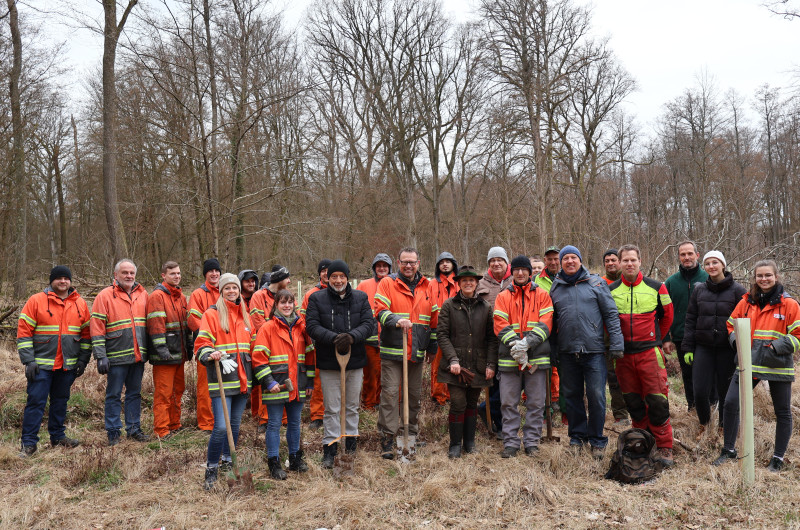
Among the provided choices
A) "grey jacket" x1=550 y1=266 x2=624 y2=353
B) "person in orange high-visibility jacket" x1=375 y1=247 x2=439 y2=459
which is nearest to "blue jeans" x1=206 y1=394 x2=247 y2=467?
"person in orange high-visibility jacket" x1=375 y1=247 x2=439 y2=459

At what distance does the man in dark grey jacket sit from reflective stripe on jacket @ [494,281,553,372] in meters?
0.18

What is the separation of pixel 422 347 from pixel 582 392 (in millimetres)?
1775

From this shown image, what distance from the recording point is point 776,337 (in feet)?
16.3

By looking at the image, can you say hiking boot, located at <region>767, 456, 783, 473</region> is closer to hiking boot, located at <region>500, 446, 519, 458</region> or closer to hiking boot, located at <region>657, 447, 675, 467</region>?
hiking boot, located at <region>657, 447, 675, 467</region>

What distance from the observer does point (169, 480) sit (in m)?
5.09

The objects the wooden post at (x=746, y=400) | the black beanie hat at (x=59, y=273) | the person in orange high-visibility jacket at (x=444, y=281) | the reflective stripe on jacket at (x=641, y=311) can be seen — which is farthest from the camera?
the person in orange high-visibility jacket at (x=444, y=281)

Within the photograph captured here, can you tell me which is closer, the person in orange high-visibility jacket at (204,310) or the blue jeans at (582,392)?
the blue jeans at (582,392)

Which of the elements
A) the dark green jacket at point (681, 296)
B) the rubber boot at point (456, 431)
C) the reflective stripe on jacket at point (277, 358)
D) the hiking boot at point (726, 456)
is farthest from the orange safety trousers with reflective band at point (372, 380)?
the hiking boot at point (726, 456)

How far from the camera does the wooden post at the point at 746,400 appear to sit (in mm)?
4727

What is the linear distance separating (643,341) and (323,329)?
3.28 m

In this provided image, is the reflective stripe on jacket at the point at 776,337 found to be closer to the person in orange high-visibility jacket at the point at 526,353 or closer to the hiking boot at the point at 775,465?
the hiking boot at the point at 775,465

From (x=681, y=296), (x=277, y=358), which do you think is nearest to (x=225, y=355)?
(x=277, y=358)

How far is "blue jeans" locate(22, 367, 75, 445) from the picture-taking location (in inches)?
229

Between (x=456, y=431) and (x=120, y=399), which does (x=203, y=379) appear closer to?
(x=120, y=399)
